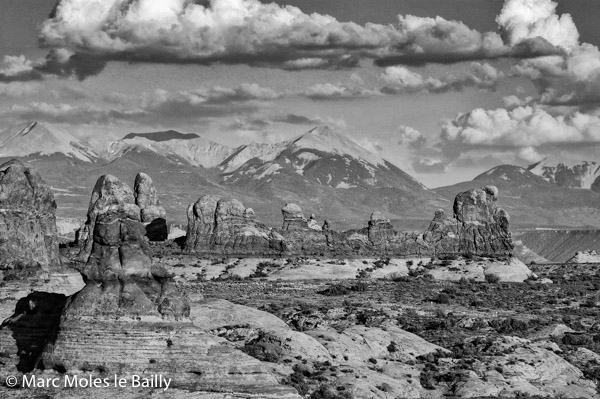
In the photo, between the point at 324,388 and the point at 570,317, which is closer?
the point at 324,388

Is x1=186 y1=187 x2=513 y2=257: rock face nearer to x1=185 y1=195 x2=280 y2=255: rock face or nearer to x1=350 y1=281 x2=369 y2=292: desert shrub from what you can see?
x1=185 y1=195 x2=280 y2=255: rock face

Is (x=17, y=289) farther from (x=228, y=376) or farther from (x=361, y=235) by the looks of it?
(x=361, y=235)

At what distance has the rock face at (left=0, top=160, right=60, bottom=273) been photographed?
7175cm

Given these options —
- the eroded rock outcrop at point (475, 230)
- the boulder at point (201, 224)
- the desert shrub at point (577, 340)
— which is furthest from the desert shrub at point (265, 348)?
the eroded rock outcrop at point (475, 230)

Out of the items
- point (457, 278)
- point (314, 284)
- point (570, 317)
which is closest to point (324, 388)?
point (570, 317)

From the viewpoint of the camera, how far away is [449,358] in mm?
58125

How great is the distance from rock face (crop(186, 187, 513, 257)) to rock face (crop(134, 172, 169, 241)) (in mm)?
4958

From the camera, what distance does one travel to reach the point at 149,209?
120250 millimetres

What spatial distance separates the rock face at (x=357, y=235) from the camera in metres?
115

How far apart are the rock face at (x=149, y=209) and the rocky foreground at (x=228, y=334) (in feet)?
48.0

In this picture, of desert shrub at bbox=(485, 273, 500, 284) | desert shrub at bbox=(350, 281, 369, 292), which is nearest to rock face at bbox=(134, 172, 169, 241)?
desert shrub at bbox=(350, 281, 369, 292)

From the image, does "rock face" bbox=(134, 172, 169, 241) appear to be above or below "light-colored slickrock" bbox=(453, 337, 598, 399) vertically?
above

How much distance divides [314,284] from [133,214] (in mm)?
59418

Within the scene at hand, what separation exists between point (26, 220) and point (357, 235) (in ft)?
188
